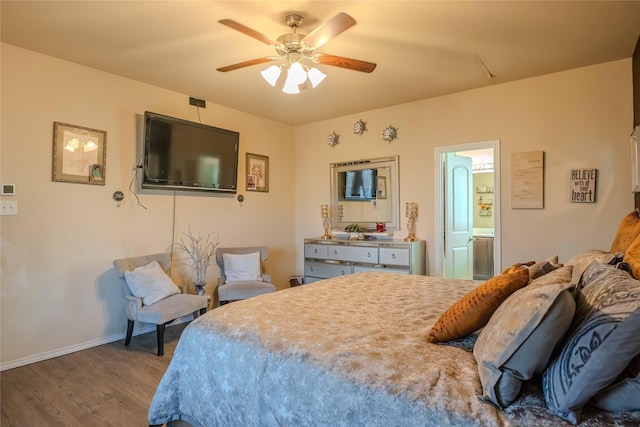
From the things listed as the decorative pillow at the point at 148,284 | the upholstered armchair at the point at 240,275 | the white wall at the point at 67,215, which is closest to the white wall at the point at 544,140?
the upholstered armchair at the point at 240,275

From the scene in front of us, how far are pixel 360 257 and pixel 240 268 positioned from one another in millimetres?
1467

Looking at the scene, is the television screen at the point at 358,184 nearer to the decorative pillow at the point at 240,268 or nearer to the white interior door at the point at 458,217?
the white interior door at the point at 458,217

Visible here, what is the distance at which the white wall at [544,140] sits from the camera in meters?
3.33

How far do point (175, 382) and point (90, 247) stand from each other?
2.29 metres

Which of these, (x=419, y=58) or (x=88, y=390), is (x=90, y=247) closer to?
(x=88, y=390)

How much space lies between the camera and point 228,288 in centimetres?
388

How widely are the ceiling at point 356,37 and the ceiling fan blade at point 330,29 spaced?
263mm

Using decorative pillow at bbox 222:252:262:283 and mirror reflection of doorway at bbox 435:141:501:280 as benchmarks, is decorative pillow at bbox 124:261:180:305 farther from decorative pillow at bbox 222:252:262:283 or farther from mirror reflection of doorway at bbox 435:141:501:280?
mirror reflection of doorway at bbox 435:141:501:280

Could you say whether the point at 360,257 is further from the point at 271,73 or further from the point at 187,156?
the point at 271,73

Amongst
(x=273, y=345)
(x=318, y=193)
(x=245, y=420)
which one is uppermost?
(x=318, y=193)

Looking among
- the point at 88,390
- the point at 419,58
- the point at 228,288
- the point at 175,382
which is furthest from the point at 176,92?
the point at 175,382

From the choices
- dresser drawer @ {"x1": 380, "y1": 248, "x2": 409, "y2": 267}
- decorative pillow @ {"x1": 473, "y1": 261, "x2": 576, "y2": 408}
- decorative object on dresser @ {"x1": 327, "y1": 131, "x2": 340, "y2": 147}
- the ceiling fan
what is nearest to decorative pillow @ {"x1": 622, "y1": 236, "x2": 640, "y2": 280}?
decorative pillow @ {"x1": 473, "y1": 261, "x2": 576, "y2": 408}

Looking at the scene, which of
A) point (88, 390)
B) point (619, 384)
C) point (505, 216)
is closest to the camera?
point (619, 384)

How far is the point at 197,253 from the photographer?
168 inches
